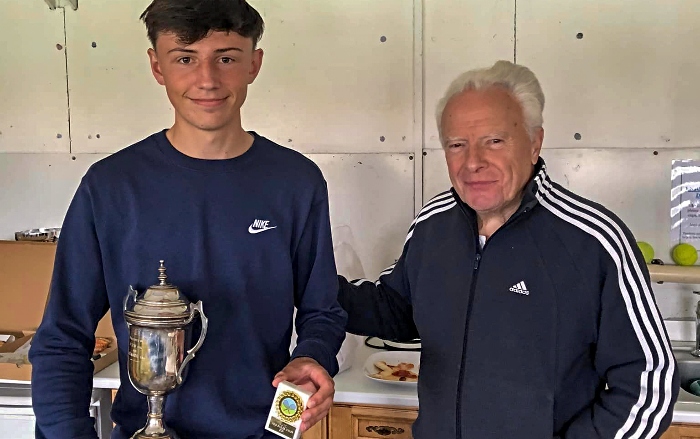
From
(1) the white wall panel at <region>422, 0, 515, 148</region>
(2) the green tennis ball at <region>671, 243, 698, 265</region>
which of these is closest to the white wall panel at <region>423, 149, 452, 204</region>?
(1) the white wall panel at <region>422, 0, 515, 148</region>

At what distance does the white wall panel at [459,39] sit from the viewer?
2.11 metres

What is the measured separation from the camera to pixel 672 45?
6.67 ft

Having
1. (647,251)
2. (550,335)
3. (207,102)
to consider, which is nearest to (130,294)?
(207,102)

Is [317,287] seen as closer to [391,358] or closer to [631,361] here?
[631,361]

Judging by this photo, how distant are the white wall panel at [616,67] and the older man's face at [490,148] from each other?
2.97 feet

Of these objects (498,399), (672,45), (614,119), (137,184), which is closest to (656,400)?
(498,399)

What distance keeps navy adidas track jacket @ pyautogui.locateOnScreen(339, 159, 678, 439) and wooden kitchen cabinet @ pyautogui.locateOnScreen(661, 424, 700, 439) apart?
45 centimetres

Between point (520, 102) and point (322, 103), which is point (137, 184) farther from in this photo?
point (322, 103)

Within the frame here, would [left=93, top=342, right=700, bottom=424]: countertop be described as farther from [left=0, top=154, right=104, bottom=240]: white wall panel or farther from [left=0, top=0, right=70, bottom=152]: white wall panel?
[left=0, top=0, right=70, bottom=152]: white wall panel

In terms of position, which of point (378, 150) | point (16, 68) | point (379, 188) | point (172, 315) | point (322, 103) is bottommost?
point (172, 315)

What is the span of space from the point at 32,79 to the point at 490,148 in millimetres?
1892

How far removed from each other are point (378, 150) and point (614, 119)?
80cm

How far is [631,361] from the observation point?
3.92 feet

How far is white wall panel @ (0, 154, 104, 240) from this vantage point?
2.36 metres
